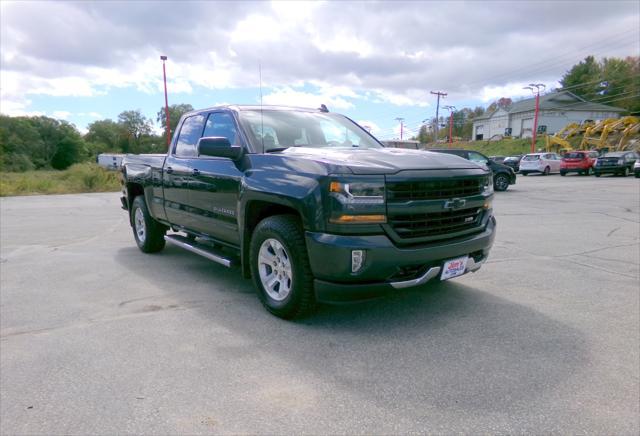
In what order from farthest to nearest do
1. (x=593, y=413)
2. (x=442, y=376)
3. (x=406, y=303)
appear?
(x=406, y=303), (x=442, y=376), (x=593, y=413)

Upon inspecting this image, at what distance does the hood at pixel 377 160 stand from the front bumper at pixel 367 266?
0.53 metres

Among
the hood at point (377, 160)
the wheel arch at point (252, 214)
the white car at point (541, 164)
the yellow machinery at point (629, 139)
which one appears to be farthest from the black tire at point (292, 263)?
the yellow machinery at point (629, 139)

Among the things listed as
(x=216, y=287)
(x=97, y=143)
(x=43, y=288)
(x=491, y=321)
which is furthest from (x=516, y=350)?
(x=97, y=143)

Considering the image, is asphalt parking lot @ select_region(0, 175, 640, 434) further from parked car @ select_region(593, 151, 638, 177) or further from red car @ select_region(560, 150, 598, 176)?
red car @ select_region(560, 150, 598, 176)

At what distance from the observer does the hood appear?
337 cm

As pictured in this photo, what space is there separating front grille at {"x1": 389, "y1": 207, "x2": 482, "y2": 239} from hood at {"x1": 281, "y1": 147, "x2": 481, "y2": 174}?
1.21 ft

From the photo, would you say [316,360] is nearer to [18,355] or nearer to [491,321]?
[491,321]

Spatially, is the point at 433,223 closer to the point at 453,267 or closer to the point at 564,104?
the point at 453,267

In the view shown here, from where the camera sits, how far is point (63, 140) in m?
89.8

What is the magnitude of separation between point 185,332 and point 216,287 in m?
1.24

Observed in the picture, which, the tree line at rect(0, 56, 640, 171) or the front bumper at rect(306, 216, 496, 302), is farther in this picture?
the tree line at rect(0, 56, 640, 171)

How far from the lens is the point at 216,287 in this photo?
488 cm

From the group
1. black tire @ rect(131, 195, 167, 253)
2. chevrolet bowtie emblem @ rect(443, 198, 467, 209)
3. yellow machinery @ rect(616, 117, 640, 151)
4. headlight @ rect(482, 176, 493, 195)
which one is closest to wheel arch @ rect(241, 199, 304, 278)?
chevrolet bowtie emblem @ rect(443, 198, 467, 209)

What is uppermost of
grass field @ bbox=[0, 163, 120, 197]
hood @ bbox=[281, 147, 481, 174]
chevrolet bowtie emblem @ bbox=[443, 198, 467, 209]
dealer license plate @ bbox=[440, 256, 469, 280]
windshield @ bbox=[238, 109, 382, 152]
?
windshield @ bbox=[238, 109, 382, 152]
